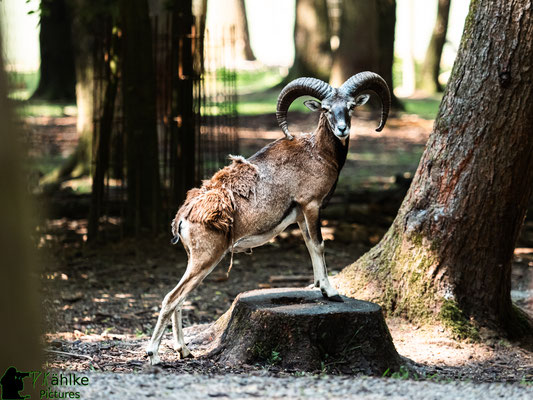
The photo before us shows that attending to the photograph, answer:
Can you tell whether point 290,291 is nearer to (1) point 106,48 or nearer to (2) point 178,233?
(2) point 178,233

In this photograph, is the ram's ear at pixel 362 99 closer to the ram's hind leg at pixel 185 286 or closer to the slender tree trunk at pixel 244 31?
the ram's hind leg at pixel 185 286

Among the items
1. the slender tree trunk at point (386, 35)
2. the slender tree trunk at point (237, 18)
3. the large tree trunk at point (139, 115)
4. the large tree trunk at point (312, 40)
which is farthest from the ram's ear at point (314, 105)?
the slender tree trunk at point (237, 18)

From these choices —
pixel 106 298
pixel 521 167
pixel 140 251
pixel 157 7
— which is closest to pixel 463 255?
pixel 521 167

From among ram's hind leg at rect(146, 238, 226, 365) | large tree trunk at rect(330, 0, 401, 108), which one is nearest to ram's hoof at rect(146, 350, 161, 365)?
ram's hind leg at rect(146, 238, 226, 365)

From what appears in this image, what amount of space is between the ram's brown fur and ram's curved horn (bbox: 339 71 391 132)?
1186mm

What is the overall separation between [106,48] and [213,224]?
6652mm

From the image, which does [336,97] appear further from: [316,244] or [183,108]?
[183,108]

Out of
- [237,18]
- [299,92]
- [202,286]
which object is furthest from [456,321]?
[237,18]

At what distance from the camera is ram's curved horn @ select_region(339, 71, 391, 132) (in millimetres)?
7272

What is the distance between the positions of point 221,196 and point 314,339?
62.4 inches

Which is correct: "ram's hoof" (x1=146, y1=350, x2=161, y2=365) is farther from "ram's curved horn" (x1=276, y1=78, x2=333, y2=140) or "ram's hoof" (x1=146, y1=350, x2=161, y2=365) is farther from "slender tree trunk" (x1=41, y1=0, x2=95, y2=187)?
"slender tree trunk" (x1=41, y1=0, x2=95, y2=187)

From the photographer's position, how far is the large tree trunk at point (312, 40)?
26.1m

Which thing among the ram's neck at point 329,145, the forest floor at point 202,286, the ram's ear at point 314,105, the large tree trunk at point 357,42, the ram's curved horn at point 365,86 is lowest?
the forest floor at point 202,286

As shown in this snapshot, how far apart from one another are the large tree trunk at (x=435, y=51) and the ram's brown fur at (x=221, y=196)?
25127 mm
